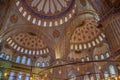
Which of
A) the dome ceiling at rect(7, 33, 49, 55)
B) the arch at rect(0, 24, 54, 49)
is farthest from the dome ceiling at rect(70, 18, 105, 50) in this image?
the dome ceiling at rect(7, 33, 49, 55)

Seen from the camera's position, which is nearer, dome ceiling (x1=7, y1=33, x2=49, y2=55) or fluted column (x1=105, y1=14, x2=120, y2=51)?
fluted column (x1=105, y1=14, x2=120, y2=51)

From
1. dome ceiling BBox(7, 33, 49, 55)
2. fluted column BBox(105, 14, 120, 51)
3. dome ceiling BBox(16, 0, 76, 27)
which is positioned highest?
dome ceiling BBox(16, 0, 76, 27)

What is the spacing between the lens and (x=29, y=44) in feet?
62.9

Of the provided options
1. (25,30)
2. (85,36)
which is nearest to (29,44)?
(25,30)

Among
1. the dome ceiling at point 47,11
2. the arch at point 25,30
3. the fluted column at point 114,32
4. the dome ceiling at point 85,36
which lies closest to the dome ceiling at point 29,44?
the arch at point 25,30

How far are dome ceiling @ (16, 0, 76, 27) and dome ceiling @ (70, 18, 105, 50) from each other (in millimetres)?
2563

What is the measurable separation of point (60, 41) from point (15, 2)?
682cm

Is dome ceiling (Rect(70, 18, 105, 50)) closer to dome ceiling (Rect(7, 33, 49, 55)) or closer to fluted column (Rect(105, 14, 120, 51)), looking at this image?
dome ceiling (Rect(7, 33, 49, 55))

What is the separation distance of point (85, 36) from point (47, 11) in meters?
6.14

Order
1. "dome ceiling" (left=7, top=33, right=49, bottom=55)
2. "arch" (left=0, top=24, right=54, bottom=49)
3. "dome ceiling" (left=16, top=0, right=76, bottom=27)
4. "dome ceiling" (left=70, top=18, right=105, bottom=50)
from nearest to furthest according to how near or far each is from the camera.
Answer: "arch" (left=0, top=24, right=54, bottom=49)
"dome ceiling" (left=16, top=0, right=76, bottom=27)
"dome ceiling" (left=70, top=18, right=105, bottom=50)
"dome ceiling" (left=7, top=33, right=49, bottom=55)

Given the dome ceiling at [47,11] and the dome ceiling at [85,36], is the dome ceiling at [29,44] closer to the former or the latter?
the dome ceiling at [47,11]

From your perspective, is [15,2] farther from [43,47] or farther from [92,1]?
[92,1]

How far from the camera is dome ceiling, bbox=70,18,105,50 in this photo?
17.3 meters

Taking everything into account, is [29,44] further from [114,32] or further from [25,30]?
[114,32]
